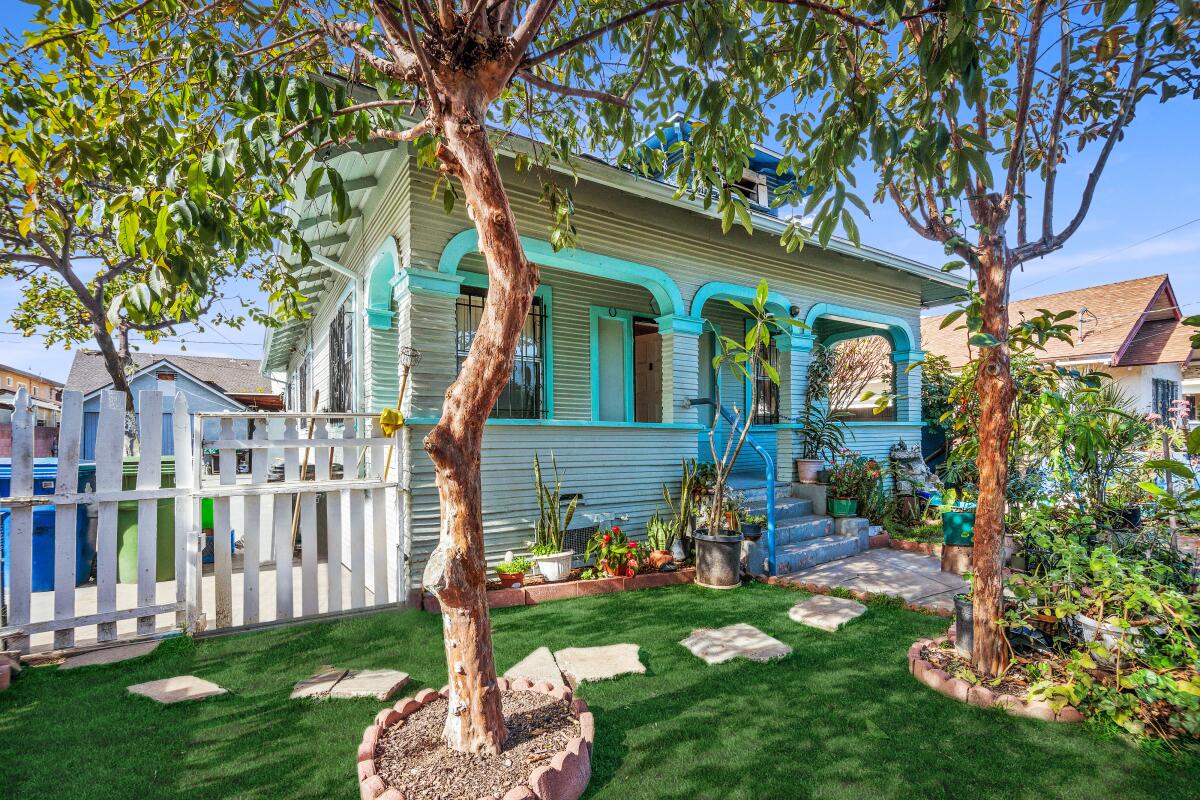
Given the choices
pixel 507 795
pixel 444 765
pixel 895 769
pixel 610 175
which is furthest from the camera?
pixel 610 175

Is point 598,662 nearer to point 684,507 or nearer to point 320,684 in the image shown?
point 320,684

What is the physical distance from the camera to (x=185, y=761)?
229 centimetres

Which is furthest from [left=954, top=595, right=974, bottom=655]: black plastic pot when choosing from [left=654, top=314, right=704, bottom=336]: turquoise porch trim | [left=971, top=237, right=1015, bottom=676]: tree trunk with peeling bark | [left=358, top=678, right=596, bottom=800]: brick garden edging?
[left=654, top=314, right=704, bottom=336]: turquoise porch trim

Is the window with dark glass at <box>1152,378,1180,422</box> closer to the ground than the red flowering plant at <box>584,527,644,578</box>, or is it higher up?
higher up

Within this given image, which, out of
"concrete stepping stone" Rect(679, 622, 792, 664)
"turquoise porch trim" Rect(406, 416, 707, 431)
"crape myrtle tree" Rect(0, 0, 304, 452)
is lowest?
"concrete stepping stone" Rect(679, 622, 792, 664)

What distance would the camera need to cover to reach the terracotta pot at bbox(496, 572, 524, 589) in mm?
4668

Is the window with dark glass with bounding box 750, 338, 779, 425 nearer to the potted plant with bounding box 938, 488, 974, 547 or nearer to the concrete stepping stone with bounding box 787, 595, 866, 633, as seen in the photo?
the potted plant with bounding box 938, 488, 974, 547

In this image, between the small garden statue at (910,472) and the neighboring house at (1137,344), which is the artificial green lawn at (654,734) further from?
the neighboring house at (1137,344)

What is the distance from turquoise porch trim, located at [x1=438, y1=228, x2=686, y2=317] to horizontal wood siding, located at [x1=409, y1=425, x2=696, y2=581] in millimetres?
1485

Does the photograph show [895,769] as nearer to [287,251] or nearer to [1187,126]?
[1187,126]

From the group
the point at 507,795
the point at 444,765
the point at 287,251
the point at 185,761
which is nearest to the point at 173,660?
the point at 185,761

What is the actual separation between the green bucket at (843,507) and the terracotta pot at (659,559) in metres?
2.48

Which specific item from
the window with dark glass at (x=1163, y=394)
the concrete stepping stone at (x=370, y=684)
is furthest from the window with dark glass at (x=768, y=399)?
the window with dark glass at (x=1163, y=394)

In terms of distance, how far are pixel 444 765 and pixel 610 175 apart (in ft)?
16.3
